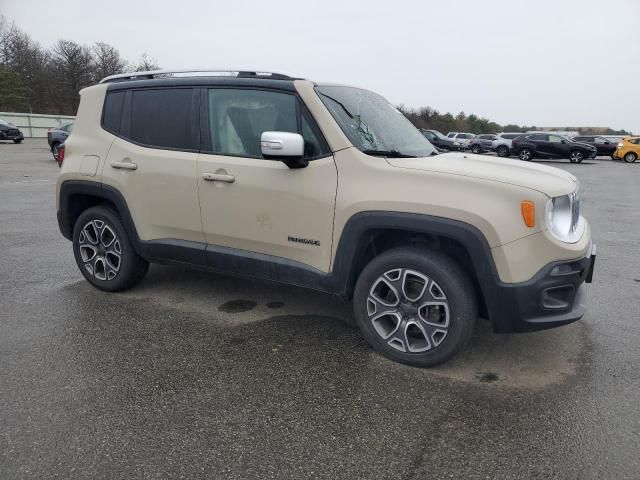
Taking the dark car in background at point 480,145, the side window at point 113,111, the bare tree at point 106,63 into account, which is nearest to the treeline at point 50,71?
the bare tree at point 106,63

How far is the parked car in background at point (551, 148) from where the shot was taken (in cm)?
2692

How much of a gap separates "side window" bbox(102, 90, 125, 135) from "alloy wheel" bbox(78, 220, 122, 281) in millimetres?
853

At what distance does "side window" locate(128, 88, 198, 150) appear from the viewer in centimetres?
391

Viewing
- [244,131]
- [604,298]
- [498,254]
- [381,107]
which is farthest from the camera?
[604,298]

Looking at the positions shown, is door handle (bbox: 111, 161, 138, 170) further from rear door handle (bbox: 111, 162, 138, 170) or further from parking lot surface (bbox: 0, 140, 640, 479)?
parking lot surface (bbox: 0, 140, 640, 479)

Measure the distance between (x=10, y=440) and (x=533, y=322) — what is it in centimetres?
288

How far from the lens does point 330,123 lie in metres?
3.34

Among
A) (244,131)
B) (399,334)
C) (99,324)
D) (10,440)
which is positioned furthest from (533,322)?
(99,324)

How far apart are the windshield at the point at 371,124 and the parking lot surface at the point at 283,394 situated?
1.44 metres

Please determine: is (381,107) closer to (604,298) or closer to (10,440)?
A: (604,298)

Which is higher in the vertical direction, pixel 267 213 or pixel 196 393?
pixel 267 213

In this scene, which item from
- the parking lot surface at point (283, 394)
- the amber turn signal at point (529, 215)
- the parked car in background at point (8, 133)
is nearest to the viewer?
the parking lot surface at point (283, 394)

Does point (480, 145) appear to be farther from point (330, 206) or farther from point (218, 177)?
point (330, 206)

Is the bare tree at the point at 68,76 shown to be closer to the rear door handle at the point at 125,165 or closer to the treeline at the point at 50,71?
the treeline at the point at 50,71
